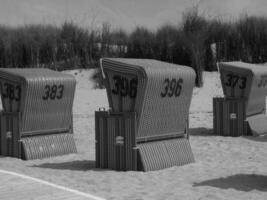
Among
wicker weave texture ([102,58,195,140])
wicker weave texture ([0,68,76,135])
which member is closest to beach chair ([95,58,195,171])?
wicker weave texture ([102,58,195,140])

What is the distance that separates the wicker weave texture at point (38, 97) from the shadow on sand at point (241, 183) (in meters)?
4.17

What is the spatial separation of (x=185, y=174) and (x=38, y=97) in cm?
354

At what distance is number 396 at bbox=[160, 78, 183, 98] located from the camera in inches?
380

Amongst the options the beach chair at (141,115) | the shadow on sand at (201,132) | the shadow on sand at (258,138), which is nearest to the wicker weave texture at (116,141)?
the beach chair at (141,115)

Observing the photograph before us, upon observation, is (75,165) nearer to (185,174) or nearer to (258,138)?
(185,174)

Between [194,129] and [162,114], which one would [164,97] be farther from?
[194,129]

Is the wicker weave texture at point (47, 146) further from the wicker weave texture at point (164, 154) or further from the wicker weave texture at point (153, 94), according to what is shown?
the wicker weave texture at point (164, 154)

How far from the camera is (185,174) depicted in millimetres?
9148

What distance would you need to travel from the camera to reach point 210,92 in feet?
74.3

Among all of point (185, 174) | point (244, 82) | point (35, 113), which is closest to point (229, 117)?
point (244, 82)

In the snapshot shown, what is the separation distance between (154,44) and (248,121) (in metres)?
13.4

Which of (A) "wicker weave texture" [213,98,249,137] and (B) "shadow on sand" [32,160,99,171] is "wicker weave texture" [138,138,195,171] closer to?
(B) "shadow on sand" [32,160,99,171]

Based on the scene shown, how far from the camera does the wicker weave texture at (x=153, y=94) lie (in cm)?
932

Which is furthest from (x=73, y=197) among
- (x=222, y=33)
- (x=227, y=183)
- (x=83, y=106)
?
(x=222, y=33)
